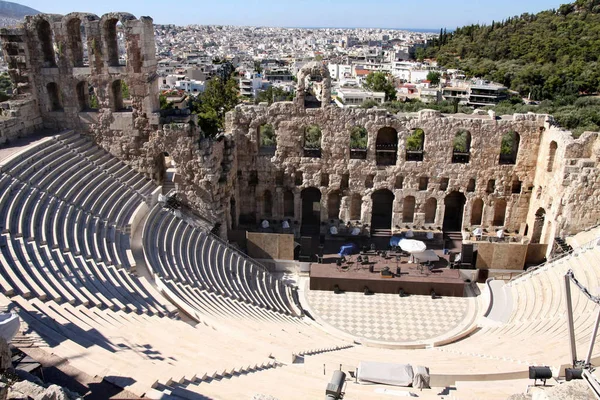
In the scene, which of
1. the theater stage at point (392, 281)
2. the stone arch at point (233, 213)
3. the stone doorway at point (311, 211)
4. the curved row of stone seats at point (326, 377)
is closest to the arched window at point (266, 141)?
the stone arch at point (233, 213)

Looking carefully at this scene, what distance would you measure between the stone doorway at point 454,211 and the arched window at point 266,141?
11284 millimetres

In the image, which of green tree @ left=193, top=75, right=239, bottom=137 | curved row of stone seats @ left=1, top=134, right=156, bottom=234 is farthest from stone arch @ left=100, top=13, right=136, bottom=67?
green tree @ left=193, top=75, right=239, bottom=137

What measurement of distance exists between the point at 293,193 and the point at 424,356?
13.6 meters

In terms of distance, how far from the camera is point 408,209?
28.4 metres

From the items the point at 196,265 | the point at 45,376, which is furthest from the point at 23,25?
the point at 45,376

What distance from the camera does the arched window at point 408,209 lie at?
92.1 feet

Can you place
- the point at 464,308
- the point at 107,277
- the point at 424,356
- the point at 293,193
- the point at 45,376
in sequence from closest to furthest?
the point at 45,376 < the point at 107,277 < the point at 424,356 < the point at 464,308 < the point at 293,193

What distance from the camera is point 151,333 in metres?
12.8

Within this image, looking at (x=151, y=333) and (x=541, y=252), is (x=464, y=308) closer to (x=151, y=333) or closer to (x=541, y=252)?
(x=541, y=252)

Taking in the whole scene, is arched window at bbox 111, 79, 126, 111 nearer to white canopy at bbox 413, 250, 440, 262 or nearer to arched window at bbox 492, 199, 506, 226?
white canopy at bbox 413, 250, 440, 262

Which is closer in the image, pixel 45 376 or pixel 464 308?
pixel 45 376

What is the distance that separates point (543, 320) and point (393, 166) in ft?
38.2

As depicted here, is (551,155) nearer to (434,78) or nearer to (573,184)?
(573,184)

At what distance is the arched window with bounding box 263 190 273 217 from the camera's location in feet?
93.8
